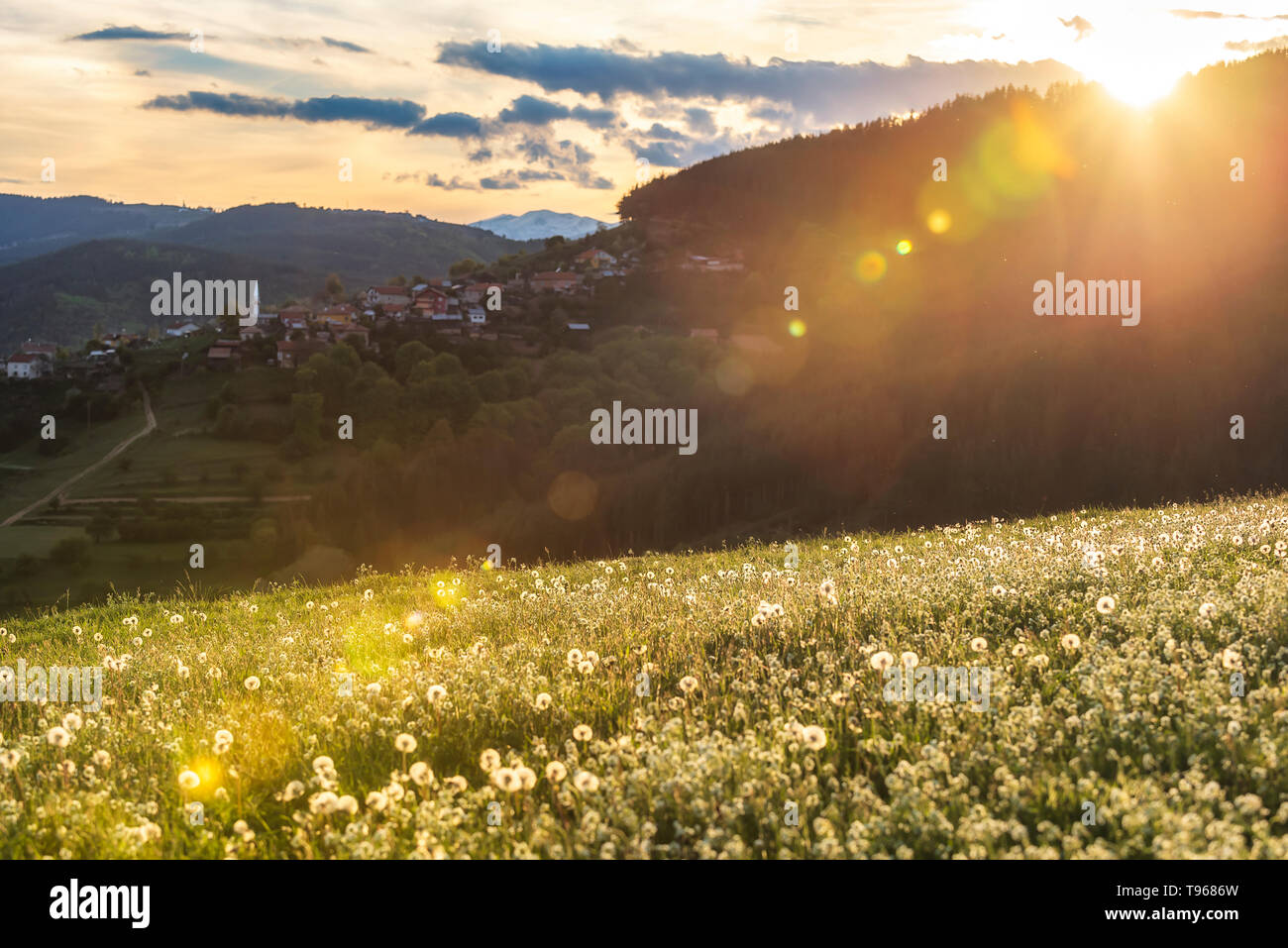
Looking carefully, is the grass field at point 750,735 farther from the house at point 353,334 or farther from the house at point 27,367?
the house at point 27,367

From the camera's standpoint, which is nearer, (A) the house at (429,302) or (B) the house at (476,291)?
(A) the house at (429,302)

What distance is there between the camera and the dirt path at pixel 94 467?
93875 millimetres

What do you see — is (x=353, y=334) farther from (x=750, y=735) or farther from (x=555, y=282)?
(x=750, y=735)

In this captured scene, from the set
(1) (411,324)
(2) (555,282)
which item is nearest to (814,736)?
(1) (411,324)

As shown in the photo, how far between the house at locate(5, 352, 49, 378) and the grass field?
16678cm

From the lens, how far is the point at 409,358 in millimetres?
117188

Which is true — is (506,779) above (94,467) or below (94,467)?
below

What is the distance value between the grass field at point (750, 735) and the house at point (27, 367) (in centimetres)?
16678

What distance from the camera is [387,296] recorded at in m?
151

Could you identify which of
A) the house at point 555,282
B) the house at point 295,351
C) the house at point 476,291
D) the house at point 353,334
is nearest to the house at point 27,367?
the house at point 295,351

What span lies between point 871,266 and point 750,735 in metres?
131

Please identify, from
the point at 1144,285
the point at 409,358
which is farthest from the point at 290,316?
the point at 1144,285

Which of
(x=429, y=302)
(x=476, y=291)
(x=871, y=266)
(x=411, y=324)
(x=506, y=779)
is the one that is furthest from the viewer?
(x=476, y=291)
